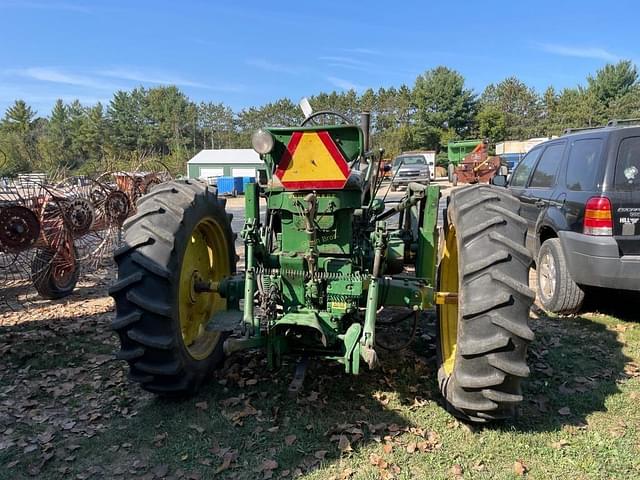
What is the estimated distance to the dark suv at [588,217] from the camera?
4.75 m

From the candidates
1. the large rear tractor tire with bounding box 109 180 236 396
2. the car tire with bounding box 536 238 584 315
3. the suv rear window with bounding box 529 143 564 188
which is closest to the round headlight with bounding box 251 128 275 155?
the large rear tractor tire with bounding box 109 180 236 396

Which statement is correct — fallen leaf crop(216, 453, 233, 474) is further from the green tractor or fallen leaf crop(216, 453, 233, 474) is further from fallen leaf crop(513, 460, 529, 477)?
fallen leaf crop(513, 460, 529, 477)

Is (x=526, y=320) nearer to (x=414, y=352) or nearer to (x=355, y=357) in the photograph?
(x=355, y=357)

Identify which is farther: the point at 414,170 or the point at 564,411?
the point at 414,170

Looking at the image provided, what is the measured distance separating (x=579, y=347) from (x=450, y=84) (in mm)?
55777

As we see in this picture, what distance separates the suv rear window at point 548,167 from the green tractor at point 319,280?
2759 mm

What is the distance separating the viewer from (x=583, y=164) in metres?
5.36

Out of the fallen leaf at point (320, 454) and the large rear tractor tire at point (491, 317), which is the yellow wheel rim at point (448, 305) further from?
the fallen leaf at point (320, 454)

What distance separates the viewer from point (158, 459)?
320 centimetres

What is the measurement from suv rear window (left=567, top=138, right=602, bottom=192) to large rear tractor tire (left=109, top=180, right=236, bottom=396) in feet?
12.2

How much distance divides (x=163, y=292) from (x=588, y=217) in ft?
13.1

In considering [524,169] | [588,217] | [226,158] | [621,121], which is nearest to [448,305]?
[588,217]

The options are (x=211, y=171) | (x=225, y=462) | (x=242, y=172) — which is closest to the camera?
(x=225, y=462)

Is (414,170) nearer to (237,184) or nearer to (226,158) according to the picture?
(237,184)
